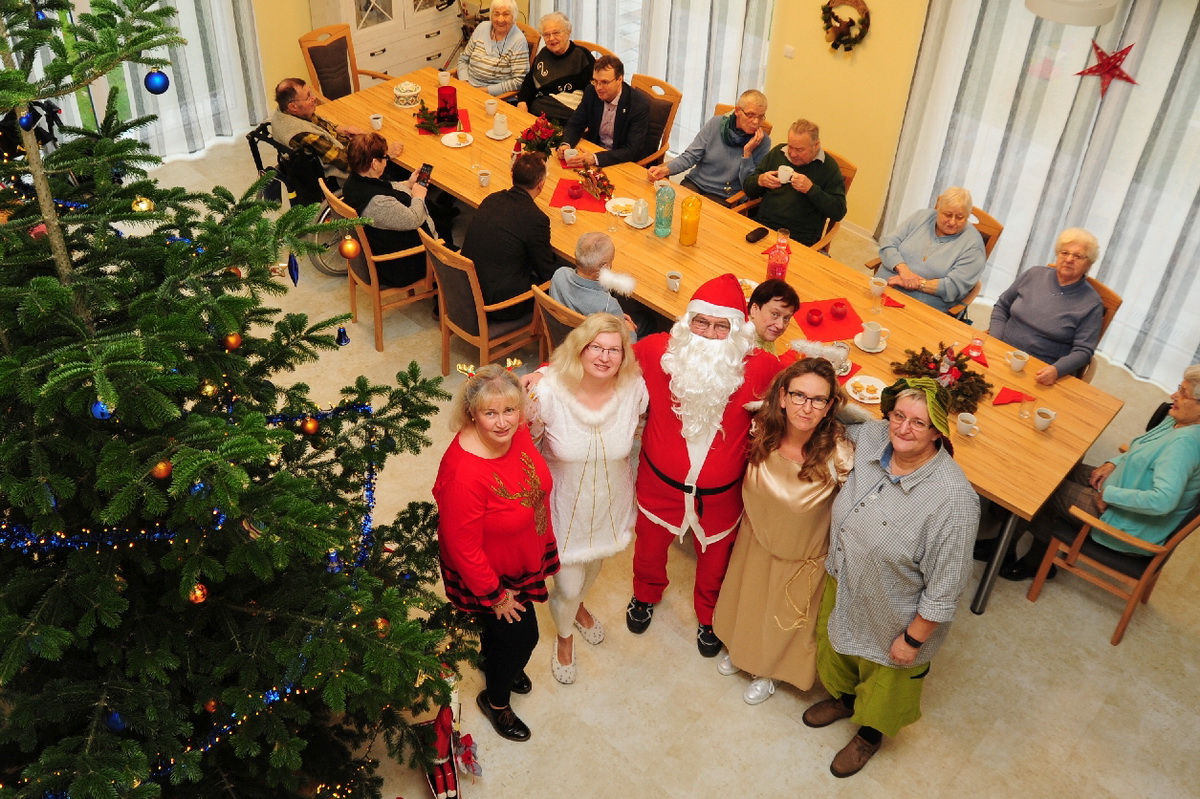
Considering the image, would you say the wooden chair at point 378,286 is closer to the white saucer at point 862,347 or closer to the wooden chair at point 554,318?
the wooden chair at point 554,318

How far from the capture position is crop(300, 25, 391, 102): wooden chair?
279 inches

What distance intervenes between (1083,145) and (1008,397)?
228 cm

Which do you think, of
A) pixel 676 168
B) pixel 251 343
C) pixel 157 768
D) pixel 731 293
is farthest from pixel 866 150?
pixel 157 768

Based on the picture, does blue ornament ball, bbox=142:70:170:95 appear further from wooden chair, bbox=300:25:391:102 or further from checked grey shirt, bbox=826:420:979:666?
wooden chair, bbox=300:25:391:102

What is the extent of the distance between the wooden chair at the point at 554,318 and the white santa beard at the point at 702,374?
909mm

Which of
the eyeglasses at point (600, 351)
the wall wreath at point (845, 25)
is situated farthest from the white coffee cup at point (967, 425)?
the wall wreath at point (845, 25)

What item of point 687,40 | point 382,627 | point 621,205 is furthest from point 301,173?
point 382,627

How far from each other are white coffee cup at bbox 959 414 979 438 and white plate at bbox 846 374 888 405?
1.14ft

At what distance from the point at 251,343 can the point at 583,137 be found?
4278mm

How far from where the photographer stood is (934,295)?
5434 millimetres

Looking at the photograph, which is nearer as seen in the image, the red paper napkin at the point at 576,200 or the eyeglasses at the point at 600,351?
the eyeglasses at the point at 600,351

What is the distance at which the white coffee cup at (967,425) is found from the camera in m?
4.36

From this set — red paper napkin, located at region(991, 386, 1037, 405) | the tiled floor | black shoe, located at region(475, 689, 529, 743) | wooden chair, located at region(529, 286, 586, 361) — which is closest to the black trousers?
black shoe, located at region(475, 689, 529, 743)

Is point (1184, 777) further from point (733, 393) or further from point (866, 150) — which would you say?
point (866, 150)
